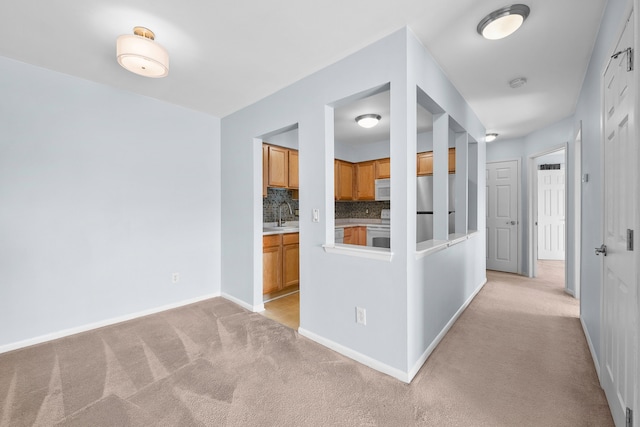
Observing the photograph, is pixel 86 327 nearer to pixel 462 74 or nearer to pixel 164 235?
pixel 164 235

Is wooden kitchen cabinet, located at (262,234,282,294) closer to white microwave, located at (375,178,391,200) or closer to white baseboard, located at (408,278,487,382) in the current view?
white baseboard, located at (408,278,487,382)

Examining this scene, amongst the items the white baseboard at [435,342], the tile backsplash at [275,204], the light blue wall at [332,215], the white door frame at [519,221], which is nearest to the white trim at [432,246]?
the light blue wall at [332,215]

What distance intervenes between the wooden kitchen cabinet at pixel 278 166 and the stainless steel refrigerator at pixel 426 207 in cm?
206

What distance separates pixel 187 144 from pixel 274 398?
298cm

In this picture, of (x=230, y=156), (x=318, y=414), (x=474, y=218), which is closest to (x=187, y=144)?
(x=230, y=156)

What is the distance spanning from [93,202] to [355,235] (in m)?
3.70

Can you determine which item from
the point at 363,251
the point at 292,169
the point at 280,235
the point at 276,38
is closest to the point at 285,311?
the point at 280,235

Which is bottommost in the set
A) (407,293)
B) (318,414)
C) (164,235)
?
(318,414)

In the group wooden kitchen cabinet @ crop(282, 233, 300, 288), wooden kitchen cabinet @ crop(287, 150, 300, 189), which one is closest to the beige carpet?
wooden kitchen cabinet @ crop(282, 233, 300, 288)

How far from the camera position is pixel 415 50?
1982 millimetres

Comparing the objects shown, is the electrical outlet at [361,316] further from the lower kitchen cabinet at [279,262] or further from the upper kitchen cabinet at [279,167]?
the upper kitchen cabinet at [279,167]

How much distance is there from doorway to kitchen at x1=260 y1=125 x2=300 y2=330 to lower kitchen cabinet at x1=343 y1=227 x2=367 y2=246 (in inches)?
36.0

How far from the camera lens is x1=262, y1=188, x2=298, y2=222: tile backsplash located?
14.1 ft

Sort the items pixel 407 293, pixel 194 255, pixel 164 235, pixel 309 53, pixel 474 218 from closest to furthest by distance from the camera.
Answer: pixel 407 293
pixel 309 53
pixel 164 235
pixel 194 255
pixel 474 218
